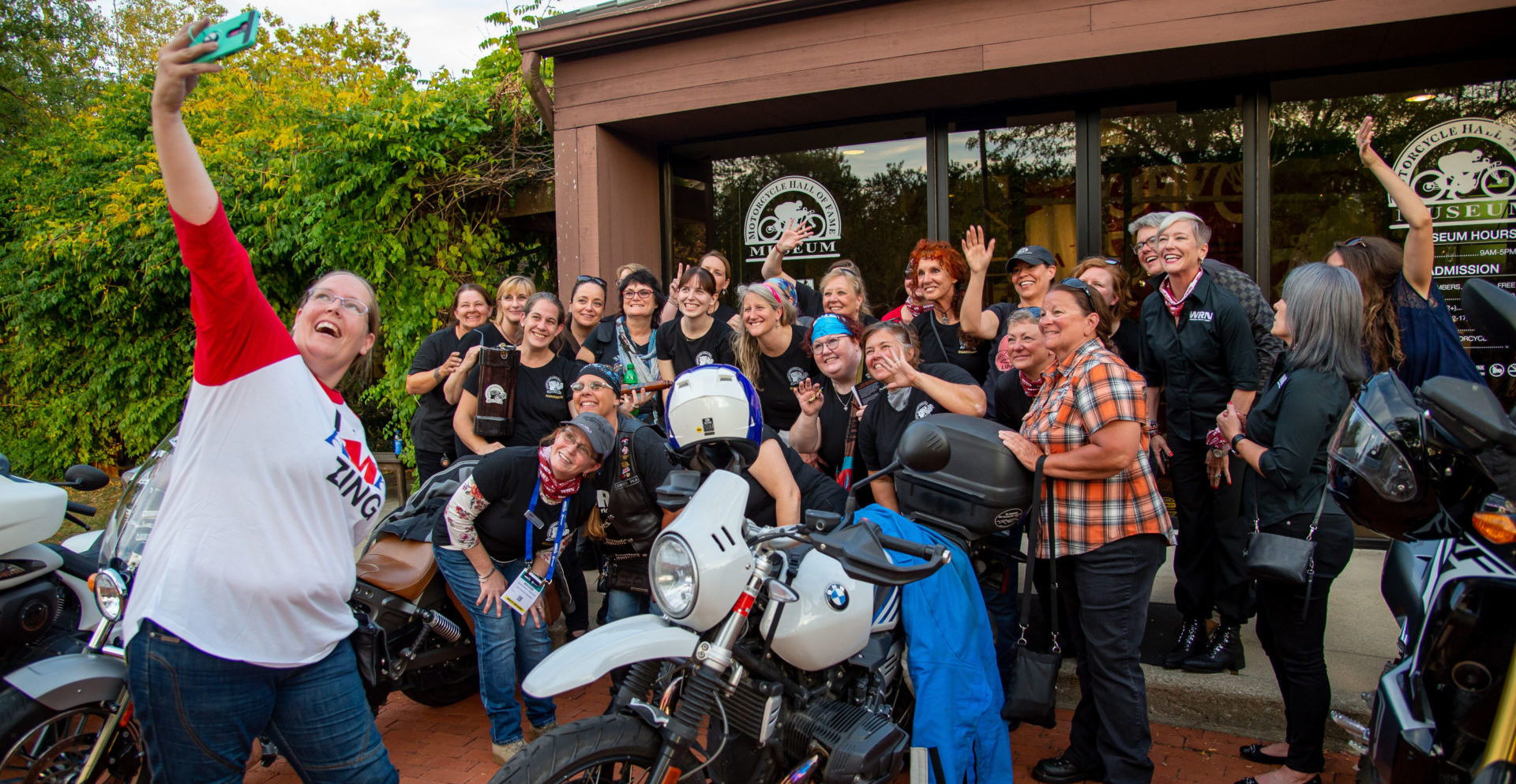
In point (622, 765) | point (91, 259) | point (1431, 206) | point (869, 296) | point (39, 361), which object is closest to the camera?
point (622, 765)

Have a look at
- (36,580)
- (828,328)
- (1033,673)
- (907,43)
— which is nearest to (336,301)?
(36,580)

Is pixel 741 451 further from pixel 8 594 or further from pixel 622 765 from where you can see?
pixel 8 594

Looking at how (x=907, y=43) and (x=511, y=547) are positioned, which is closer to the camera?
(x=511, y=547)

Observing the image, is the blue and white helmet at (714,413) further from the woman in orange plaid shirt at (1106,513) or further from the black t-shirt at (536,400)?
the black t-shirt at (536,400)

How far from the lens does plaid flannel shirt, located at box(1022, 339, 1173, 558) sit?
9.80ft

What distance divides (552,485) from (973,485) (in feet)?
4.92

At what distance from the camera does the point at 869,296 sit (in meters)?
6.87

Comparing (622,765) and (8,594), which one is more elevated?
(8,594)

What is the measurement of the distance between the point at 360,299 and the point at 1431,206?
6.10m

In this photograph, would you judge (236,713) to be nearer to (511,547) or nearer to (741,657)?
(741,657)

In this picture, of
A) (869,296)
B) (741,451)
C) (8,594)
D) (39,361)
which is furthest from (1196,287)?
(39,361)

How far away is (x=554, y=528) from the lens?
3502 mm

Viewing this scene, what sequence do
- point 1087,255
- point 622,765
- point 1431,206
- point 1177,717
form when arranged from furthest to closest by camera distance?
1. point 1087,255
2. point 1431,206
3. point 1177,717
4. point 622,765

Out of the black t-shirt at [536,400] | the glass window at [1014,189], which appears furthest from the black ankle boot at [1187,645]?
the black t-shirt at [536,400]
